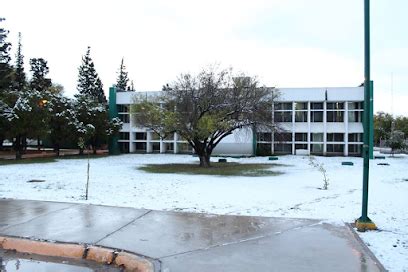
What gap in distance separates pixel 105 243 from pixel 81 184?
9.54 metres

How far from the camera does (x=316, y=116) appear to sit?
140 feet

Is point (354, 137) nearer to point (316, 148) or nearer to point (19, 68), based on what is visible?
point (316, 148)

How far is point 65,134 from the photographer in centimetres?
3569

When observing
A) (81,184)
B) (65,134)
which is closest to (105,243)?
(81,184)

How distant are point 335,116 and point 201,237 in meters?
37.5

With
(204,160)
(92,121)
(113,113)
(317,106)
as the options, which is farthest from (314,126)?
(92,121)

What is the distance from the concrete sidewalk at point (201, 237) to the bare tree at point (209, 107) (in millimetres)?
15323

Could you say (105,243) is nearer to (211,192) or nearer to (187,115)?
(211,192)

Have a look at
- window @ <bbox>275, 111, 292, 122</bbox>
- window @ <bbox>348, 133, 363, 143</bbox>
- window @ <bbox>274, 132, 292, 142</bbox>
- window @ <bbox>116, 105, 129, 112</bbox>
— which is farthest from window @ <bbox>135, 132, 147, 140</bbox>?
window @ <bbox>348, 133, 363, 143</bbox>

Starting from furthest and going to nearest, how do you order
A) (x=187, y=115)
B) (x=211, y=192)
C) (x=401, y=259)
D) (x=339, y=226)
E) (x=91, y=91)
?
1. (x=91, y=91)
2. (x=187, y=115)
3. (x=211, y=192)
4. (x=339, y=226)
5. (x=401, y=259)

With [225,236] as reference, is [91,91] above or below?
above

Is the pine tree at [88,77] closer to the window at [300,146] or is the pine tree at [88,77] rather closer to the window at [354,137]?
the window at [300,146]

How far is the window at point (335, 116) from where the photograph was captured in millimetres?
42188

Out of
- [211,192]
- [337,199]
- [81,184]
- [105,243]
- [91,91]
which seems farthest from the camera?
[91,91]
